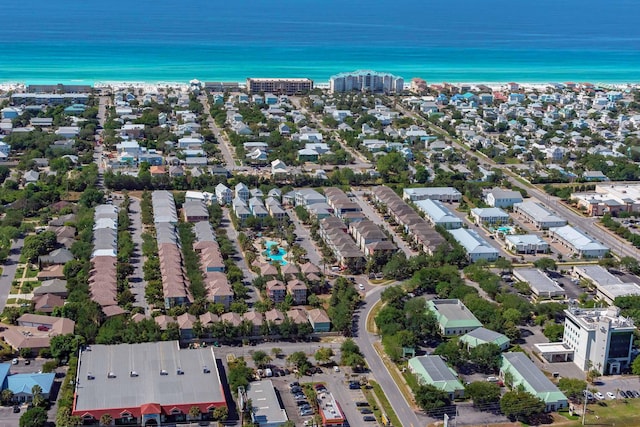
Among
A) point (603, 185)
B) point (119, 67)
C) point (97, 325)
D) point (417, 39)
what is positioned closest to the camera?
point (97, 325)

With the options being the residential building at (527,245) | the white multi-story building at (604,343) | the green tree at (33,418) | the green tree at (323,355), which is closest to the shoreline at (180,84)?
the residential building at (527,245)

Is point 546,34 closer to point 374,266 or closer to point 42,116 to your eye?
point 42,116

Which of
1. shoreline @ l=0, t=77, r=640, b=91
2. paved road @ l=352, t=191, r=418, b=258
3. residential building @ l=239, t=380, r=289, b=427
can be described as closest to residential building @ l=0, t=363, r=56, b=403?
residential building @ l=239, t=380, r=289, b=427

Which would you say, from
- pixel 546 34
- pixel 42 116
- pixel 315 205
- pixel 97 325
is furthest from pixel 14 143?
pixel 546 34

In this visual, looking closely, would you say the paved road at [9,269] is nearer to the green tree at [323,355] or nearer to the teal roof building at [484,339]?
the green tree at [323,355]

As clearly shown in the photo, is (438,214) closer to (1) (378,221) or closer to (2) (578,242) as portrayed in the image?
(1) (378,221)

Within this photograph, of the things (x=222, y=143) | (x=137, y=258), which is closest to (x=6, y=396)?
(x=137, y=258)
